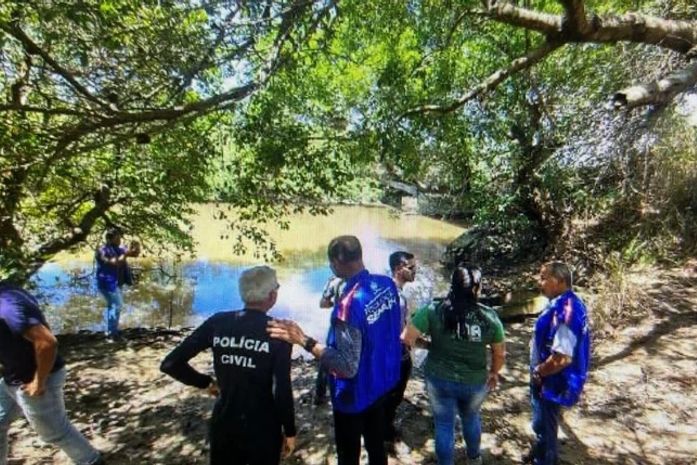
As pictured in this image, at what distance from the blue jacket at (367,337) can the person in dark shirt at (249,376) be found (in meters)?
0.39

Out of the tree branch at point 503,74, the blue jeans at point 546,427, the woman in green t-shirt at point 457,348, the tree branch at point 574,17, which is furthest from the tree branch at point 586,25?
the blue jeans at point 546,427

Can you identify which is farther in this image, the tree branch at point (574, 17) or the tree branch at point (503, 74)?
the tree branch at point (503, 74)

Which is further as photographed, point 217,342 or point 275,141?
point 275,141

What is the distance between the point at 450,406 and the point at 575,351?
3.09ft

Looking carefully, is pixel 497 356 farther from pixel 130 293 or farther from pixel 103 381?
pixel 130 293

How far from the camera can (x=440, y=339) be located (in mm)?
3266

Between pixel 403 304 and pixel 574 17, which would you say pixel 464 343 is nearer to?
pixel 403 304

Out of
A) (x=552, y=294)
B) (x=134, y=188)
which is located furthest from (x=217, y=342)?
(x=134, y=188)

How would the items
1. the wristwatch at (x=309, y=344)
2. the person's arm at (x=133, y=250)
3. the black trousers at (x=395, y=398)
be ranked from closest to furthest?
the wristwatch at (x=309, y=344) → the black trousers at (x=395, y=398) → the person's arm at (x=133, y=250)

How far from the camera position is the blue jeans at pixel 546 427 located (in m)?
3.47

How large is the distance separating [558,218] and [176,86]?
989cm

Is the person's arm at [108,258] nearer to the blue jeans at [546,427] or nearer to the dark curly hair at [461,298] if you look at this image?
the dark curly hair at [461,298]

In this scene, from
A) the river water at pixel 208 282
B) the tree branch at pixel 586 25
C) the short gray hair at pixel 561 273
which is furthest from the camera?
the river water at pixel 208 282

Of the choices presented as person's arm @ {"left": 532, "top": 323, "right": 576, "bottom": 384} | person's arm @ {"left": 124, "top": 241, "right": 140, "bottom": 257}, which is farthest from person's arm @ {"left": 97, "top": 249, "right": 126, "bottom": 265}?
person's arm @ {"left": 532, "top": 323, "right": 576, "bottom": 384}
